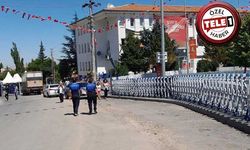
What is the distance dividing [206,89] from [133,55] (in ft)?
162

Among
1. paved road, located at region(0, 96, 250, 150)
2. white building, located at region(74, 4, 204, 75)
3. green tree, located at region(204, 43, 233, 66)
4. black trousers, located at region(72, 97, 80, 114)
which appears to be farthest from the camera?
white building, located at region(74, 4, 204, 75)

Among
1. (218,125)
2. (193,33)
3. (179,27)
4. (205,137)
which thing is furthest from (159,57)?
(193,33)

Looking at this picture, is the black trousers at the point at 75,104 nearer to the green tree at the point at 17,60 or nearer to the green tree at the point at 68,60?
the green tree at the point at 68,60

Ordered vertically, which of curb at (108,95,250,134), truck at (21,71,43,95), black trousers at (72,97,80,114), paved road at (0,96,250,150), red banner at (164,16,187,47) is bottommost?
paved road at (0,96,250,150)

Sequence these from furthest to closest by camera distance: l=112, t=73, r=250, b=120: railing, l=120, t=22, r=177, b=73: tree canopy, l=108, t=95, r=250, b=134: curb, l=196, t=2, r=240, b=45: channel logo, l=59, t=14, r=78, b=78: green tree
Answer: l=59, t=14, r=78, b=78: green tree, l=120, t=22, r=177, b=73: tree canopy, l=112, t=73, r=250, b=120: railing, l=108, t=95, r=250, b=134: curb, l=196, t=2, r=240, b=45: channel logo

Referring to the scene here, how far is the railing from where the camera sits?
1501 centimetres

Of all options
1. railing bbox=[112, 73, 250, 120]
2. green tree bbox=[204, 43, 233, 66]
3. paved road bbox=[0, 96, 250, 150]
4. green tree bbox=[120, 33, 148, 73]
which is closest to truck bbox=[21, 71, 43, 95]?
green tree bbox=[120, 33, 148, 73]

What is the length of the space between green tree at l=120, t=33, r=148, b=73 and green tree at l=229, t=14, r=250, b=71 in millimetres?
19372

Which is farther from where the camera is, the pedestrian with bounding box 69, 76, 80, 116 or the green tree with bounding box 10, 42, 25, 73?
the green tree with bounding box 10, 42, 25, 73

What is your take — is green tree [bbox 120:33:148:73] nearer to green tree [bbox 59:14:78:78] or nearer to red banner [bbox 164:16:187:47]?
red banner [bbox 164:16:187:47]

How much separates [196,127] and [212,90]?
4383 mm

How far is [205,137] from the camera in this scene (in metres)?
12.9

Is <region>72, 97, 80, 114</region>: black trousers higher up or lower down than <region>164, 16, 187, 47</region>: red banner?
lower down

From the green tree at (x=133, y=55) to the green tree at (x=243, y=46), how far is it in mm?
19372
